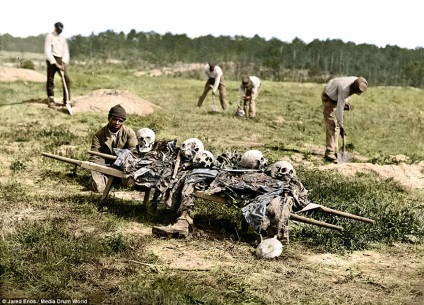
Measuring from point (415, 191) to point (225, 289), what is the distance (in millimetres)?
6385

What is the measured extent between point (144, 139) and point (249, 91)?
35.7 feet

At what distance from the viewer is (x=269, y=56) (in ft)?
198

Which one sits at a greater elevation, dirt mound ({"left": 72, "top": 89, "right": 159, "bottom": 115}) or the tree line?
the tree line

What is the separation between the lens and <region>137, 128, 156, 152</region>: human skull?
8000mm

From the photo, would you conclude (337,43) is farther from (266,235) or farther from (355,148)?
(266,235)

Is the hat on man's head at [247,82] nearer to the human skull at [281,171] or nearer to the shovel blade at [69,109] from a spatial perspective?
the shovel blade at [69,109]

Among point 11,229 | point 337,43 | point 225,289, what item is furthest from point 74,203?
point 337,43

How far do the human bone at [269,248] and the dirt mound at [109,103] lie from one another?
11323 mm

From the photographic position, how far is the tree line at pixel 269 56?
4208cm

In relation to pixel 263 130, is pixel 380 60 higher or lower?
higher

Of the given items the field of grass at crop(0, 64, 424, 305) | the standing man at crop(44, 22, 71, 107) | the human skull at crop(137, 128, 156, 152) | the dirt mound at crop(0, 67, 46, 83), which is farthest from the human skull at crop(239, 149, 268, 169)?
the dirt mound at crop(0, 67, 46, 83)

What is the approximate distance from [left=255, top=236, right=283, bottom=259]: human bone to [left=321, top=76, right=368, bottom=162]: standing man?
6.04 metres

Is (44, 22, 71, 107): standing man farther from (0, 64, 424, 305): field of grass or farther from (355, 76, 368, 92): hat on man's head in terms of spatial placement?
(355, 76, 368, 92): hat on man's head

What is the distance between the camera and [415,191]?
33.9 feet
